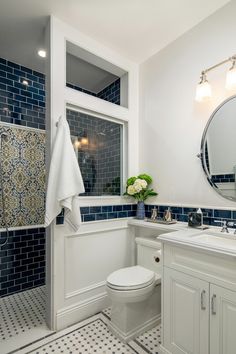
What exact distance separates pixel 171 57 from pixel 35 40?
1.38 m

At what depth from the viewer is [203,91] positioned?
5.89ft

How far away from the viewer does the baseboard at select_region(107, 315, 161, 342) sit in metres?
1.66

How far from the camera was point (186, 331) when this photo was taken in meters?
1.31

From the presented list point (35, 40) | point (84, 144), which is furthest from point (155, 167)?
point (35, 40)

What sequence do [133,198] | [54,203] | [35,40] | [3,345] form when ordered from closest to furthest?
[3,345] < [54,203] < [35,40] < [133,198]

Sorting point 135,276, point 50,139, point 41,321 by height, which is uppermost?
point 50,139

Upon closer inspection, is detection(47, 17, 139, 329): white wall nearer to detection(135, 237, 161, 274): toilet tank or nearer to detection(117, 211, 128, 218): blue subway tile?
detection(117, 211, 128, 218): blue subway tile

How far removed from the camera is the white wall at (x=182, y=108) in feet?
5.92

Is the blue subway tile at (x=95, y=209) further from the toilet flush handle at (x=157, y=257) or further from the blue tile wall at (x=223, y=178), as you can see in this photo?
the blue tile wall at (x=223, y=178)

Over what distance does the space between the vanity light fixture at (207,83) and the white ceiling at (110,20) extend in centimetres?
51

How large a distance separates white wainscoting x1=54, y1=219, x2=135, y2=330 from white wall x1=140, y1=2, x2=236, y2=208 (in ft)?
2.10

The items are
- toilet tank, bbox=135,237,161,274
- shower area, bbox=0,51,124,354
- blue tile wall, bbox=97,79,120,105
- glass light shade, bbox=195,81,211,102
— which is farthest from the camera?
blue tile wall, bbox=97,79,120,105

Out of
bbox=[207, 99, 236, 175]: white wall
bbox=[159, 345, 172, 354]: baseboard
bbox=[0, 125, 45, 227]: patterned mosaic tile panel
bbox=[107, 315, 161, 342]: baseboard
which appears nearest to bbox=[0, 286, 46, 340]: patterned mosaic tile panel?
bbox=[107, 315, 161, 342]: baseboard

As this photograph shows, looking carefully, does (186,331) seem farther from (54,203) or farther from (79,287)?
(54,203)
